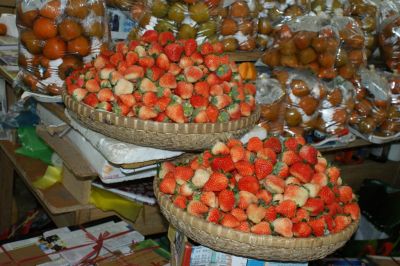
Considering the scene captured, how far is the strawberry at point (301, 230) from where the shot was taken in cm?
87

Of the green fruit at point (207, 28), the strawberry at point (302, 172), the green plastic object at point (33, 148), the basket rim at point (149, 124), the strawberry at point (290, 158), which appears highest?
the green fruit at point (207, 28)

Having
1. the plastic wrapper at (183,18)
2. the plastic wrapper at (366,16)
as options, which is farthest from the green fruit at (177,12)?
the plastic wrapper at (366,16)

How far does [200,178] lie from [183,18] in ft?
2.33

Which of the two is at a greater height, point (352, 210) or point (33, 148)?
point (352, 210)

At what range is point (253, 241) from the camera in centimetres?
84

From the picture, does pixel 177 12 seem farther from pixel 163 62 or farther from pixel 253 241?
pixel 253 241

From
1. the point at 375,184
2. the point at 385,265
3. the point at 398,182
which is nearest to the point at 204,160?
the point at 385,265

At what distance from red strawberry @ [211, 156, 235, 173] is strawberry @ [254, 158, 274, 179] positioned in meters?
0.05

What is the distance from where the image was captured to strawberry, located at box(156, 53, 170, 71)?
1.13 meters

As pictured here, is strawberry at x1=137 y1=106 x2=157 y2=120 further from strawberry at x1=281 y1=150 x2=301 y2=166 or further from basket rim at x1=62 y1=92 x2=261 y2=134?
strawberry at x1=281 y1=150 x2=301 y2=166

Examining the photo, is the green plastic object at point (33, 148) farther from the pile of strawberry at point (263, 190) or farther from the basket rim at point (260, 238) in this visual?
the basket rim at point (260, 238)

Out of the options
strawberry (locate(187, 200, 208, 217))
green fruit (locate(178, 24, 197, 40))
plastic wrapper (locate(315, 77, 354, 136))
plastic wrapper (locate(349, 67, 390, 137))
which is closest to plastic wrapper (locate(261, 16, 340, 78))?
plastic wrapper (locate(315, 77, 354, 136))

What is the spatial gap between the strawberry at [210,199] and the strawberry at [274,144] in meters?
0.19

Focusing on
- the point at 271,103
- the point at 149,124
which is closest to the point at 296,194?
the point at 149,124
